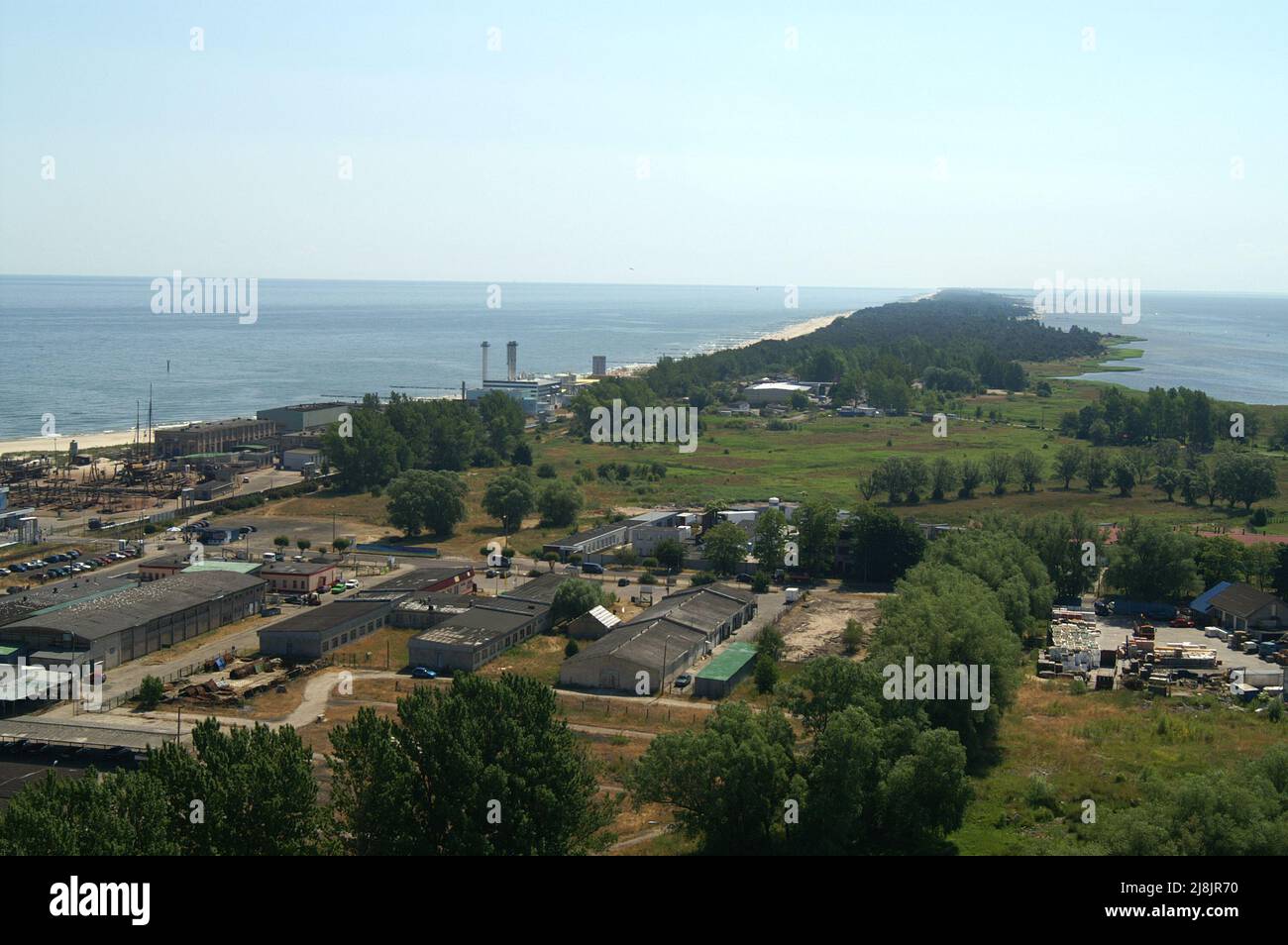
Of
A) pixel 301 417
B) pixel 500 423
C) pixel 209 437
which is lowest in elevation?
pixel 209 437

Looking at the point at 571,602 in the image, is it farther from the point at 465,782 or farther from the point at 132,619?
the point at 465,782

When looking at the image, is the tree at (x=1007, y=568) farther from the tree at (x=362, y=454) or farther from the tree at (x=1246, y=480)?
the tree at (x=362, y=454)

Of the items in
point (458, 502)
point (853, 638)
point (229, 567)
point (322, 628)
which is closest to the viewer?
point (322, 628)

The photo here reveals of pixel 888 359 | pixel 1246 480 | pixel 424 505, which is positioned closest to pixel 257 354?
pixel 888 359

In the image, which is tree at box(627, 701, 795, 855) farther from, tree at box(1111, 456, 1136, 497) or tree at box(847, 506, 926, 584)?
tree at box(1111, 456, 1136, 497)
